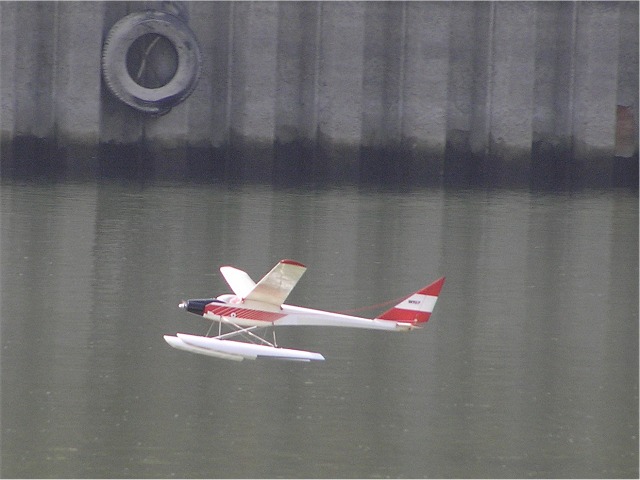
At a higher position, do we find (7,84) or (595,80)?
(595,80)

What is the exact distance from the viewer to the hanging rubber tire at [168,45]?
29.0 m

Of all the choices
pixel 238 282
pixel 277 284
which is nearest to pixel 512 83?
pixel 238 282

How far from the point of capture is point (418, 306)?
51.1ft

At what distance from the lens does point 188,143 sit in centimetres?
2983

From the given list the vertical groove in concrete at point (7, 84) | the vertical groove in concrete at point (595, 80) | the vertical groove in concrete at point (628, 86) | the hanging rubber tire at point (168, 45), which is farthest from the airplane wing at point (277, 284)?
the vertical groove in concrete at point (628, 86)

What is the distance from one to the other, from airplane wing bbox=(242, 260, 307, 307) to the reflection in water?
3.43ft

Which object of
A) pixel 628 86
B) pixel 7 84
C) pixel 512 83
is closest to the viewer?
pixel 7 84

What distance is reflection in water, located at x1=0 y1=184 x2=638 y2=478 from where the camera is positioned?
13.7m

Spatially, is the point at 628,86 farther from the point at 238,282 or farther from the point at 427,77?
the point at 238,282

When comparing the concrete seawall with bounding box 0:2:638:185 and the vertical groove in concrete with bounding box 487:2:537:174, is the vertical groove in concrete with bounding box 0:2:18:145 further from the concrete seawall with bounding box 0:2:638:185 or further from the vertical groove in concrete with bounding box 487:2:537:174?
the vertical groove in concrete with bounding box 487:2:537:174

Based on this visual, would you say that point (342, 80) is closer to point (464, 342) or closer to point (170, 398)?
point (464, 342)

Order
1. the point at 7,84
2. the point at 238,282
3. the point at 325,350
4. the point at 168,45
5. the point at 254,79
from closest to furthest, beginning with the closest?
1. the point at 238,282
2. the point at 325,350
3. the point at 7,84
4. the point at 168,45
5. the point at 254,79

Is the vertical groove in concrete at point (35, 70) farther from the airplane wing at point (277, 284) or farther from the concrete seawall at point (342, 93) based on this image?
the airplane wing at point (277, 284)

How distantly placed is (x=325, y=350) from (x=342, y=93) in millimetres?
13762
